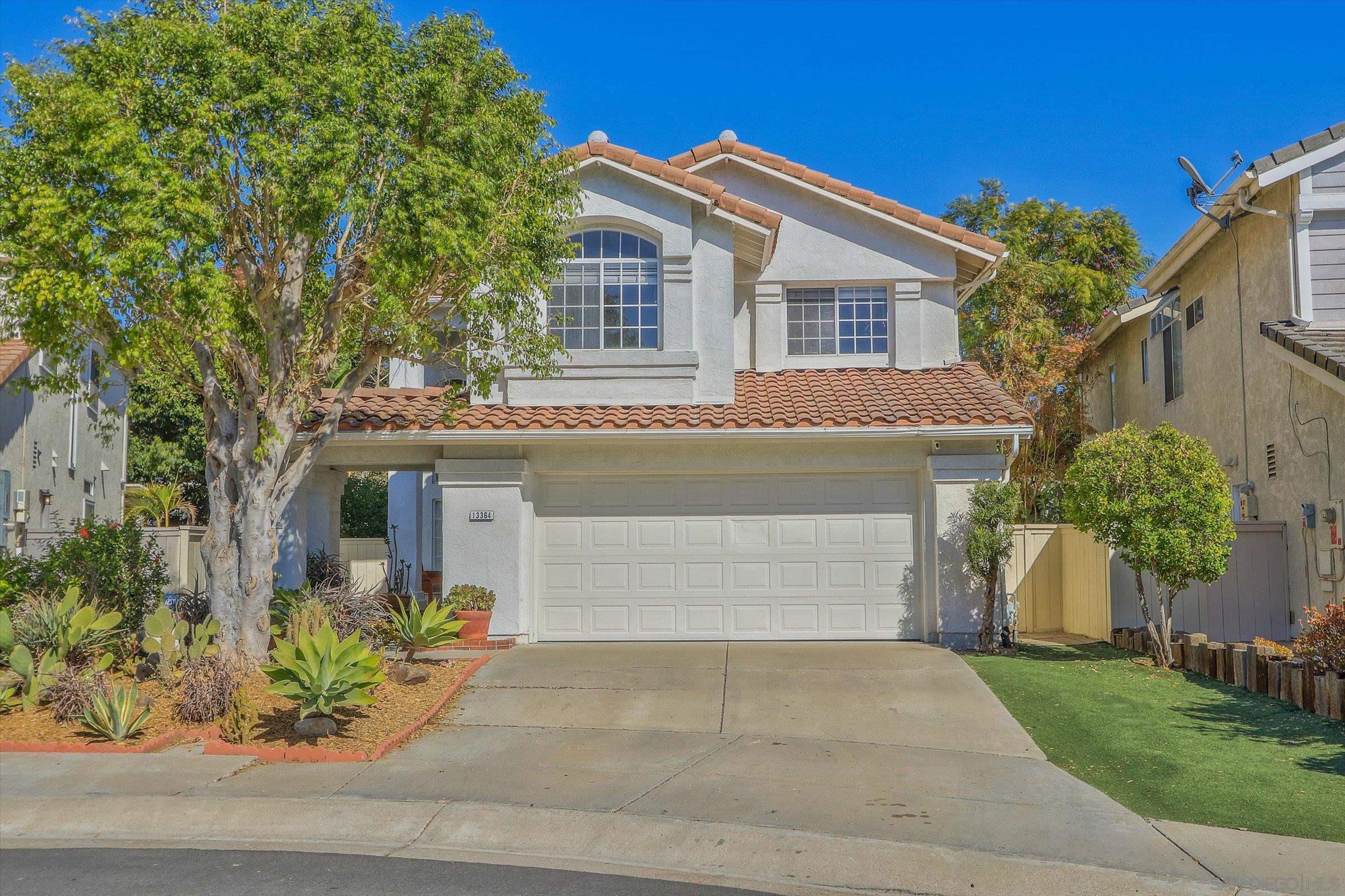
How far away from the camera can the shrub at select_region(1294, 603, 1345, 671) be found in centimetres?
→ 1014

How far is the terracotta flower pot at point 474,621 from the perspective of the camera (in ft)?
45.1

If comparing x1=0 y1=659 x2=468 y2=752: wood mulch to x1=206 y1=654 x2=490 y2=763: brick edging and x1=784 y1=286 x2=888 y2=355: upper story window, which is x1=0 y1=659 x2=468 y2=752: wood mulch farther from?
x1=784 y1=286 x2=888 y2=355: upper story window

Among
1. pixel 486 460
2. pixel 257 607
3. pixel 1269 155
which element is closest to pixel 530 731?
pixel 257 607

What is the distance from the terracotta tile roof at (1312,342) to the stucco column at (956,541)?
372cm

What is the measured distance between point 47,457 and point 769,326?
1301cm

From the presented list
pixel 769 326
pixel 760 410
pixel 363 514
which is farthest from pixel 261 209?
pixel 363 514

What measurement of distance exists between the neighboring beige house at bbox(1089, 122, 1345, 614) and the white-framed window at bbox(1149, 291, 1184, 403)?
0.38m

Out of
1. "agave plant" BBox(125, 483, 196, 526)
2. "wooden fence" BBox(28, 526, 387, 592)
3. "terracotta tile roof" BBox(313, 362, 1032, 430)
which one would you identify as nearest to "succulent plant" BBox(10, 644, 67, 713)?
"wooden fence" BBox(28, 526, 387, 592)

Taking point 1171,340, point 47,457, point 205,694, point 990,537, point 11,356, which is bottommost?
point 205,694

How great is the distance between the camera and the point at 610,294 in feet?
50.6

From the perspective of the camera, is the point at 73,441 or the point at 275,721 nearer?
the point at 275,721

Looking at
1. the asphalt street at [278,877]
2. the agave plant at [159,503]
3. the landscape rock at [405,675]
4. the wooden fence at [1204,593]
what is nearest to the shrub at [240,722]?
the landscape rock at [405,675]

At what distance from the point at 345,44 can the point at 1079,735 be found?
934 cm

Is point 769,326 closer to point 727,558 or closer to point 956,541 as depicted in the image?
point 727,558
